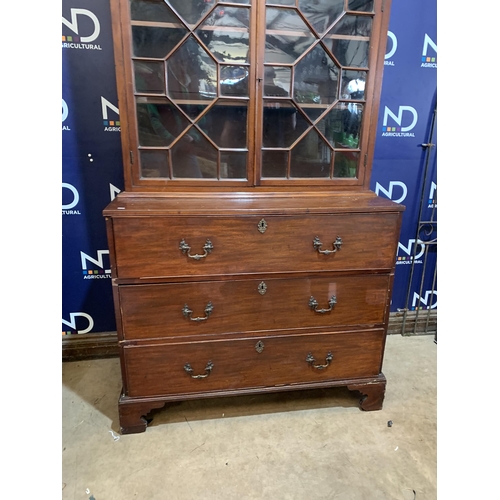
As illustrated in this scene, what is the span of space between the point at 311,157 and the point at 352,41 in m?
0.47

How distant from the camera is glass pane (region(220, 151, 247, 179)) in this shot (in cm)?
146

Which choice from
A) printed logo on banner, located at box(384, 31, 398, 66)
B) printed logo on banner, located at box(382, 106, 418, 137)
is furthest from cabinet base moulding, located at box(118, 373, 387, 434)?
printed logo on banner, located at box(384, 31, 398, 66)

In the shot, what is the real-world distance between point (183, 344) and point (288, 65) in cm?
119

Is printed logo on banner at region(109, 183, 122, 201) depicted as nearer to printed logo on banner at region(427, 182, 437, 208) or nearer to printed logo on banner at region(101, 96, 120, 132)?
printed logo on banner at region(101, 96, 120, 132)

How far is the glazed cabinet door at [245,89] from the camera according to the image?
131 cm

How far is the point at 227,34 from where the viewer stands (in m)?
1.33

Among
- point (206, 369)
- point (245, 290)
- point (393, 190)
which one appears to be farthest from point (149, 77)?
point (393, 190)

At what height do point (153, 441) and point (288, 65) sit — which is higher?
point (288, 65)

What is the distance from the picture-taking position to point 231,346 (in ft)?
4.83

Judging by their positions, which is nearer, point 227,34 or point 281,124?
point 227,34

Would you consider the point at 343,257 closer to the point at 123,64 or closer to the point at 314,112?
the point at 314,112

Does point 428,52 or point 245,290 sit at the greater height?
point 428,52

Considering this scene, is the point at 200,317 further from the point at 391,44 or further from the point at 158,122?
the point at 391,44

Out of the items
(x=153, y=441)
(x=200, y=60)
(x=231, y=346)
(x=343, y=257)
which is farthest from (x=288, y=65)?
→ (x=153, y=441)
